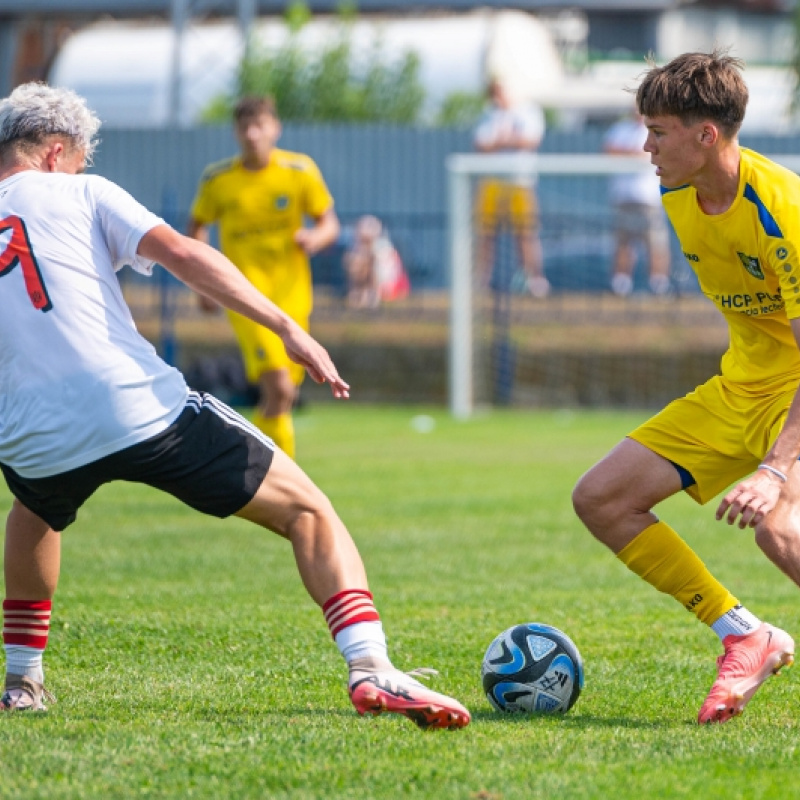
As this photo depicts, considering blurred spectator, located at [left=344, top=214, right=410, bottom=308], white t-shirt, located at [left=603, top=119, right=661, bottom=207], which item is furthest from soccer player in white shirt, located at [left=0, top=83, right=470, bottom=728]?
blurred spectator, located at [left=344, top=214, right=410, bottom=308]

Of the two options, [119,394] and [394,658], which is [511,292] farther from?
[119,394]

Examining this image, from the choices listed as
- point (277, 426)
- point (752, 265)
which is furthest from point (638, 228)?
point (752, 265)

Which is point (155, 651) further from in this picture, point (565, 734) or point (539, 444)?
point (539, 444)

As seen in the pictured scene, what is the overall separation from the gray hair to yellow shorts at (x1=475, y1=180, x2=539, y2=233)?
14.1 m

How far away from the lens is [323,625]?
658 centimetres

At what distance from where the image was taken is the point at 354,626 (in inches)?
183

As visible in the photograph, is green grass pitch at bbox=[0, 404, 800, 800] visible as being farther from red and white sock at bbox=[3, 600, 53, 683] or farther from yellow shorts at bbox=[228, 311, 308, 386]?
yellow shorts at bbox=[228, 311, 308, 386]

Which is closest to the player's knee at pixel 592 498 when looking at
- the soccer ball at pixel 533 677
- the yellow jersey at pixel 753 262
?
the soccer ball at pixel 533 677

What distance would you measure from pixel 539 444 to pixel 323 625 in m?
8.08

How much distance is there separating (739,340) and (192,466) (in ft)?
6.41

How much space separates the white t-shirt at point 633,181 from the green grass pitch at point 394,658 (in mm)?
8156

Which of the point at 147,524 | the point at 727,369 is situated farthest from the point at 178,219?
the point at 727,369

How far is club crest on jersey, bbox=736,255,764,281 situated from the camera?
4.93 m

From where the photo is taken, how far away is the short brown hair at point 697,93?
15.9 feet
